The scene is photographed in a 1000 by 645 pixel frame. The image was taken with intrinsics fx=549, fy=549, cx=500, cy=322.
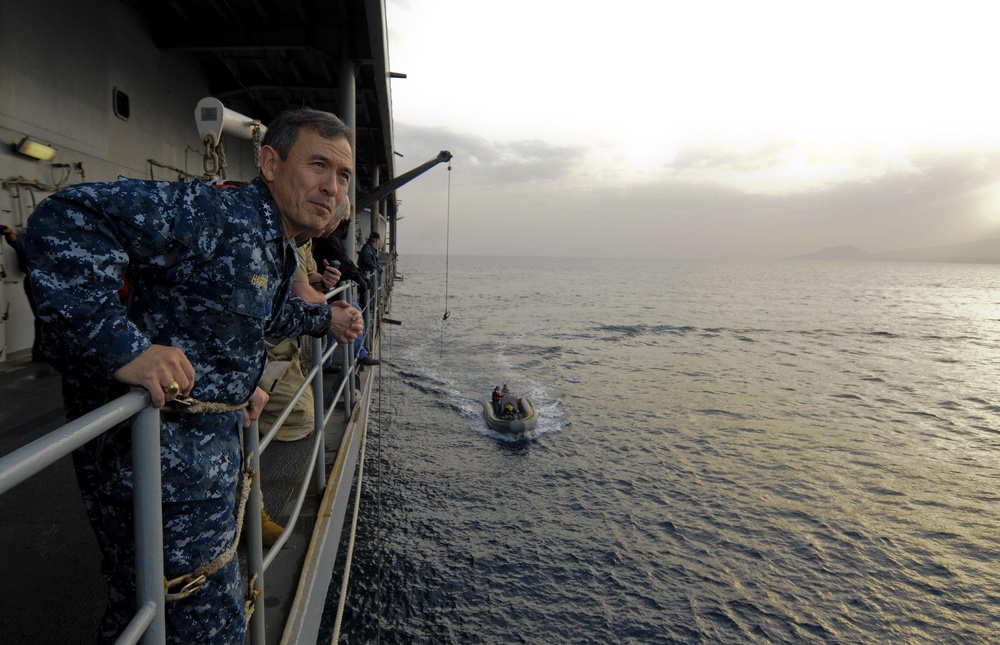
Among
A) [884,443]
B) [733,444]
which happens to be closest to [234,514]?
[733,444]

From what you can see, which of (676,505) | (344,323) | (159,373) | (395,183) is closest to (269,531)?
(344,323)

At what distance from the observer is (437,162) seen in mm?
15539

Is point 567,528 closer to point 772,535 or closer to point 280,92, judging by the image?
point 772,535

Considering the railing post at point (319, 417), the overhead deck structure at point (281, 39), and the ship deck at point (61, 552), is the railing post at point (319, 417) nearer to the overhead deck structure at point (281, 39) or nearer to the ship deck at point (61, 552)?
the ship deck at point (61, 552)

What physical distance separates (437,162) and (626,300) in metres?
73.1

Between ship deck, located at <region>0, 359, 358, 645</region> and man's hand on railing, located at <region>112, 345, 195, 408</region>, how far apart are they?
5.12ft

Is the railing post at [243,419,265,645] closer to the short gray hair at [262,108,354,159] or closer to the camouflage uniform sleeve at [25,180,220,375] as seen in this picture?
the camouflage uniform sleeve at [25,180,220,375]

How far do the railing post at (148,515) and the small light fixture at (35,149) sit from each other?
27.4 ft

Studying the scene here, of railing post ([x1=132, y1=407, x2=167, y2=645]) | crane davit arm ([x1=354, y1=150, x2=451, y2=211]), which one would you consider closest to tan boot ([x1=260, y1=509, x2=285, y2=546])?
railing post ([x1=132, y1=407, x2=167, y2=645])

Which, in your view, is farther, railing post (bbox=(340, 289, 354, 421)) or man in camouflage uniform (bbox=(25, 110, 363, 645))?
railing post (bbox=(340, 289, 354, 421))

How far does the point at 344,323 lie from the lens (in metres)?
2.66

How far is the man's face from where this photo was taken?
1.89 m

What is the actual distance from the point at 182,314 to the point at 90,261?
12.8 inches

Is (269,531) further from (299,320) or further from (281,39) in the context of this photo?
(281,39)
